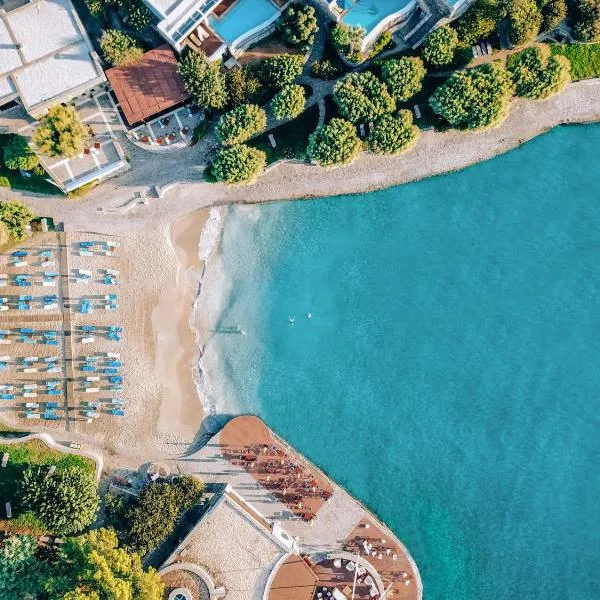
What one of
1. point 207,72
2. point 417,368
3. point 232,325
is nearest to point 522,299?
point 417,368

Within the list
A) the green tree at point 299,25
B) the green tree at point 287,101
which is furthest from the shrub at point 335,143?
the green tree at point 299,25

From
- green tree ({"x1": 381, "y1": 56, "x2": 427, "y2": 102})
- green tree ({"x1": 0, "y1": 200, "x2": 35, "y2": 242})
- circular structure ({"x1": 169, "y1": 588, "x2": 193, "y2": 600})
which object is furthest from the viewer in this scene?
circular structure ({"x1": 169, "y1": 588, "x2": 193, "y2": 600})

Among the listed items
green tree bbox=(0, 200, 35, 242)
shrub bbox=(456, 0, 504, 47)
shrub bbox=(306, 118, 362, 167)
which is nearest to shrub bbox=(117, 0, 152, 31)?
shrub bbox=(306, 118, 362, 167)

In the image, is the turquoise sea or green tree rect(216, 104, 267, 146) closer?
green tree rect(216, 104, 267, 146)

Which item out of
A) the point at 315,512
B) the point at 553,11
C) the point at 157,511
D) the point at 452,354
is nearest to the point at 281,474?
the point at 315,512

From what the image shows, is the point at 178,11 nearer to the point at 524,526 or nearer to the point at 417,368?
the point at 417,368

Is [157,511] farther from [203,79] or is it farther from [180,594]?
[203,79]

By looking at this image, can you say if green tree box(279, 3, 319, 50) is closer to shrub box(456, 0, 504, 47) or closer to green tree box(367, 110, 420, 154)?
green tree box(367, 110, 420, 154)
